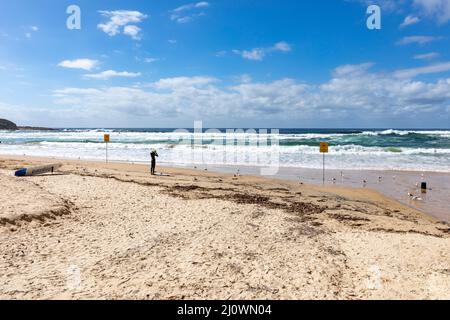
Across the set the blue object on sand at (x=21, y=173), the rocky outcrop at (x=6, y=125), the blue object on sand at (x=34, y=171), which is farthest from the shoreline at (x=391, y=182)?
the rocky outcrop at (x=6, y=125)

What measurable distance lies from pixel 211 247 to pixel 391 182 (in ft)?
43.3

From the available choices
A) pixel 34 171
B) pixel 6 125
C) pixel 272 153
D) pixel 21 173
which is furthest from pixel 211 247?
pixel 6 125

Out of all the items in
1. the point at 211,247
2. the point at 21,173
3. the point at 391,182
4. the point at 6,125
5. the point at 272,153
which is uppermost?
the point at 6,125

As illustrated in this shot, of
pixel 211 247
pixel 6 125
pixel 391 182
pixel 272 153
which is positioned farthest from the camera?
pixel 6 125

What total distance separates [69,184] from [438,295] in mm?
12313

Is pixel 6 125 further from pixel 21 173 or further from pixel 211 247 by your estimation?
pixel 211 247

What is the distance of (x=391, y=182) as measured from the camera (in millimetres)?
16094

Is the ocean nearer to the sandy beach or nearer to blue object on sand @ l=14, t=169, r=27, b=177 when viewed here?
blue object on sand @ l=14, t=169, r=27, b=177

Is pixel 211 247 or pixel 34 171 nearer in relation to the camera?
pixel 211 247

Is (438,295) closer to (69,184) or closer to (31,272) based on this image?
(31,272)

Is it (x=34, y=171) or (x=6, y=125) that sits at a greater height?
(x=6, y=125)

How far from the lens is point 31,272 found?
4980mm

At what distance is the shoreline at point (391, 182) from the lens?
11328 millimetres

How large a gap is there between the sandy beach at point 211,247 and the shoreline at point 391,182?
3.14 feet
